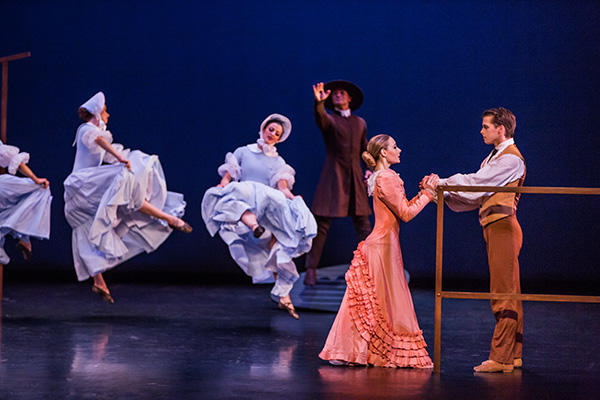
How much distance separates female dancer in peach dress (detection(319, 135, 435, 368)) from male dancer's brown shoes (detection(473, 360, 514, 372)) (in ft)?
0.89

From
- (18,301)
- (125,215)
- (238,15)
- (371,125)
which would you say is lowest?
(18,301)

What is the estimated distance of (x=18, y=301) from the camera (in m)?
6.21

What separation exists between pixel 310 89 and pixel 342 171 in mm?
1556

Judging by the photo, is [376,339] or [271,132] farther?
[271,132]

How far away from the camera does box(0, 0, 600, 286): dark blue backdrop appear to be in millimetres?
7383

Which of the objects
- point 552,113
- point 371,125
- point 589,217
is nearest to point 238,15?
point 371,125

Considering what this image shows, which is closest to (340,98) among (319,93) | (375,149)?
(319,93)

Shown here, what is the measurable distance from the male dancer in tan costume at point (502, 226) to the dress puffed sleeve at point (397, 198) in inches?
6.2

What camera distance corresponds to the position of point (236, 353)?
430 centimetres

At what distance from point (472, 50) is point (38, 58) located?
4404mm

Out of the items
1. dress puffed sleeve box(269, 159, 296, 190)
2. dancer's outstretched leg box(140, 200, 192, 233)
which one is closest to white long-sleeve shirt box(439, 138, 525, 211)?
dress puffed sleeve box(269, 159, 296, 190)

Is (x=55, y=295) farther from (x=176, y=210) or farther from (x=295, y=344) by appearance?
(x=295, y=344)

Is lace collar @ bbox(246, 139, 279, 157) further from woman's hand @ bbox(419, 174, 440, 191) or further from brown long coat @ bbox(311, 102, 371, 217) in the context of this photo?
woman's hand @ bbox(419, 174, 440, 191)

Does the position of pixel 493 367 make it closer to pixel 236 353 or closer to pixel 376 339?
pixel 376 339
